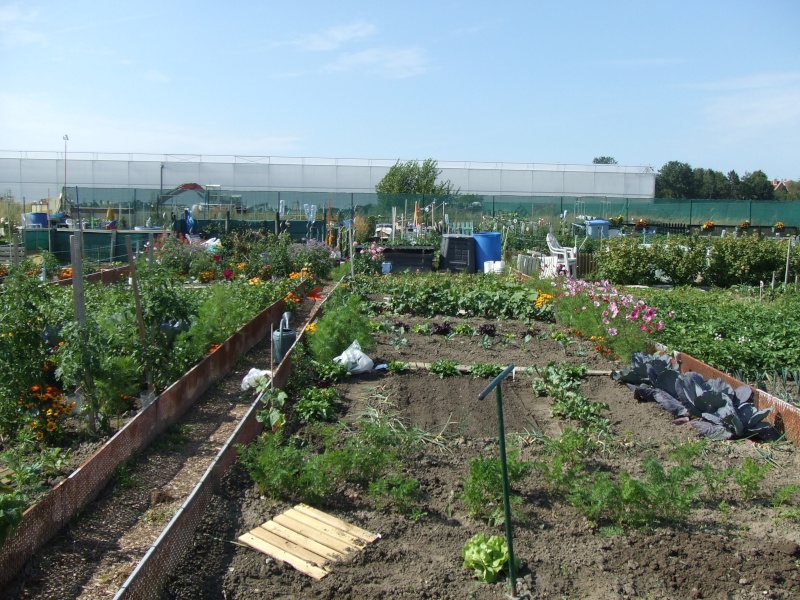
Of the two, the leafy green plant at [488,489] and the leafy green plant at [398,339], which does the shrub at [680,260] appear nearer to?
the leafy green plant at [398,339]

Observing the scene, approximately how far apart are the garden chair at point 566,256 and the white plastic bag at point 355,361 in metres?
9.30

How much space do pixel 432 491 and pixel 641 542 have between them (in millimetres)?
1327

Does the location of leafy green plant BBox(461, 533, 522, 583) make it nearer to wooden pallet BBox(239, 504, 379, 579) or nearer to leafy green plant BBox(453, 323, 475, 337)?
wooden pallet BBox(239, 504, 379, 579)

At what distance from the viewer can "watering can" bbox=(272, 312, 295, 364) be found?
7.90 metres

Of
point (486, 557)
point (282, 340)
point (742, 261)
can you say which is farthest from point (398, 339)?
point (742, 261)

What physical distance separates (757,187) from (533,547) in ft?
220

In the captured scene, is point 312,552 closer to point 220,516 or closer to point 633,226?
point 220,516

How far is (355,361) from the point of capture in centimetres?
776

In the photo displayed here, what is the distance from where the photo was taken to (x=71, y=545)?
4.13 m

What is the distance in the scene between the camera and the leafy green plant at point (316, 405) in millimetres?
6141

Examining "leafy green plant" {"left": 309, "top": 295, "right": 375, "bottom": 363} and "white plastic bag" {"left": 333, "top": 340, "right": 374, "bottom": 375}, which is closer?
"white plastic bag" {"left": 333, "top": 340, "right": 374, "bottom": 375}

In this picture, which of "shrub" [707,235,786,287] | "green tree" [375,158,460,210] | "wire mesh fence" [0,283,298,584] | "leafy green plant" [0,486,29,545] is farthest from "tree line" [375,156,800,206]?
"leafy green plant" [0,486,29,545]

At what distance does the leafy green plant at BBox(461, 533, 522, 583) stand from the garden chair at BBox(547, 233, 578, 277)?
12.9m

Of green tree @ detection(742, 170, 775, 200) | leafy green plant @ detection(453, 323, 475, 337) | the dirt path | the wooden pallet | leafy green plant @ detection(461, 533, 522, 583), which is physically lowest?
the dirt path
